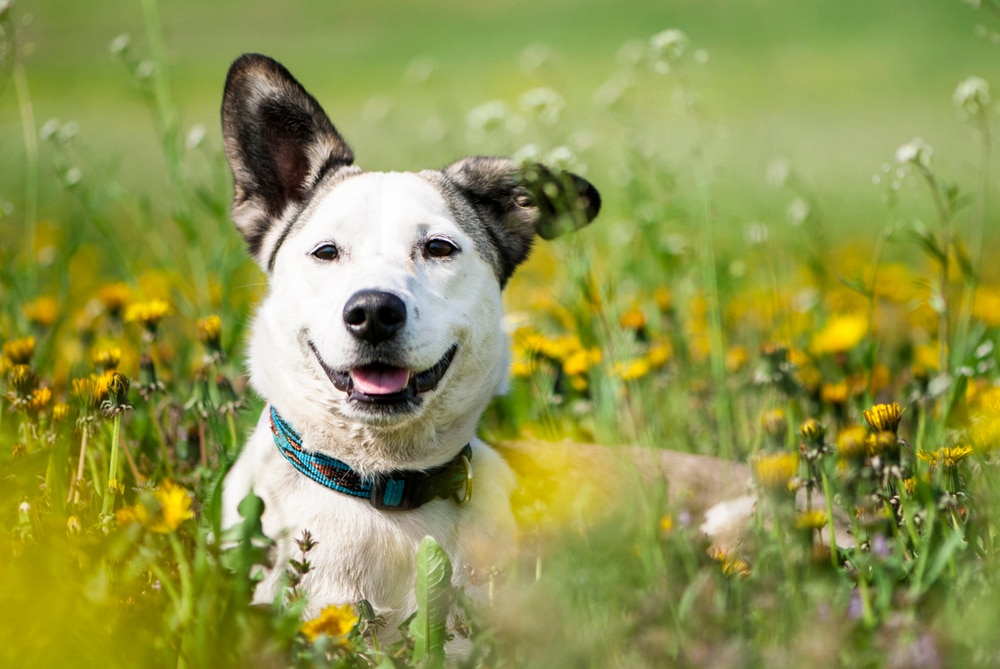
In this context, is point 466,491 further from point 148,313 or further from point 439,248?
point 148,313

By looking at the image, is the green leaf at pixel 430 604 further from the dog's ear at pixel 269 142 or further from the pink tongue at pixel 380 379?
the dog's ear at pixel 269 142

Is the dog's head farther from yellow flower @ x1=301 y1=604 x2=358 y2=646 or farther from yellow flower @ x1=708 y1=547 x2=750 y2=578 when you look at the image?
yellow flower @ x1=708 y1=547 x2=750 y2=578

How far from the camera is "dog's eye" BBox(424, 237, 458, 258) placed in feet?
10.0

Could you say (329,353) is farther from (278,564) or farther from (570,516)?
(570,516)

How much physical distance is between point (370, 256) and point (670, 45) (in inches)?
46.1

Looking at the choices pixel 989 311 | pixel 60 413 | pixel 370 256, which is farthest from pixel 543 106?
pixel 989 311

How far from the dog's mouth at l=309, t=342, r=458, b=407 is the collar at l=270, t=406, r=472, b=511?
24 centimetres

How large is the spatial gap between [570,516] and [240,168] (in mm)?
1730

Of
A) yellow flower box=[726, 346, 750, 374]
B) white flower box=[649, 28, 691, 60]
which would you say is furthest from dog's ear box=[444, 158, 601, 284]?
yellow flower box=[726, 346, 750, 374]

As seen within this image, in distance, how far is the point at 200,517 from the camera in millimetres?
2969

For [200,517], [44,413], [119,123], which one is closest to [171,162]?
[44,413]

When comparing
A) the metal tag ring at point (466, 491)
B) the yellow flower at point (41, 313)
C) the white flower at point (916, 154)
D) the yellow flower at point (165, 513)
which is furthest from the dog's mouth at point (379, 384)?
the yellow flower at point (41, 313)

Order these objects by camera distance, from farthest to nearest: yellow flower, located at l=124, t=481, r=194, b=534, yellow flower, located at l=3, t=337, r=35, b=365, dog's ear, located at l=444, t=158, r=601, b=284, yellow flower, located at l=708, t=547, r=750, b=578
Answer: dog's ear, located at l=444, t=158, r=601, b=284, yellow flower, located at l=3, t=337, r=35, b=365, yellow flower, located at l=708, t=547, r=750, b=578, yellow flower, located at l=124, t=481, r=194, b=534

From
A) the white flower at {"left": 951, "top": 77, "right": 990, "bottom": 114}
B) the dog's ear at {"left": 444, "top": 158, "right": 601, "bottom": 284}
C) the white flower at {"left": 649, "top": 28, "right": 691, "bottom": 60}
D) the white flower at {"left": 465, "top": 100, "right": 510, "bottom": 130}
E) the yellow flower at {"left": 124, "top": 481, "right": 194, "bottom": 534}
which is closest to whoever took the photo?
the yellow flower at {"left": 124, "top": 481, "right": 194, "bottom": 534}
